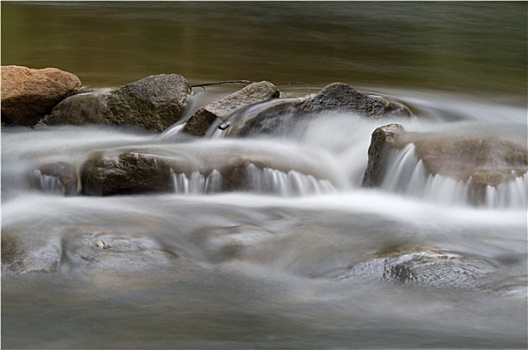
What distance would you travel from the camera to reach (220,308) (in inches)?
163

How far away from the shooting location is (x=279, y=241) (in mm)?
4992

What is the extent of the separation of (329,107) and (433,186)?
5.07 feet

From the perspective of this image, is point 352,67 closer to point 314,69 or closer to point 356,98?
point 314,69

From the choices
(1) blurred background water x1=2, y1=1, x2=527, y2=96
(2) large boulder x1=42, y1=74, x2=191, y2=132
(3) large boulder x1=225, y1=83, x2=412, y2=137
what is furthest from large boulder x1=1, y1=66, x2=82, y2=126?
(3) large boulder x1=225, y1=83, x2=412, y2=137

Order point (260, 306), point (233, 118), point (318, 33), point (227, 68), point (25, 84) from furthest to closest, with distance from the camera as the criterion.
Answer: point (318, 33)
point (227, 68)
point (25, 84)
point (233, 118)
point (260, 306)

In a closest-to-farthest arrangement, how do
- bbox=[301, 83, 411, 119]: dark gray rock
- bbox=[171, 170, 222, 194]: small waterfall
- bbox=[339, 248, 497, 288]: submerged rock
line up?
Result: bbox=[339, 248, 497, 288]: submerged rock < bbox=[171, 170, 222, 194]: small waterfall < bbox=[301, 83, 411, 119]: dark gray rock

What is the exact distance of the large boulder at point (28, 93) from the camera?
7.29m

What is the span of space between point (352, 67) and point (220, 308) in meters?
6.41

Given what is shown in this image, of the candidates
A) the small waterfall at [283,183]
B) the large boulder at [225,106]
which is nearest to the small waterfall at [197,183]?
the small waterfall at [283,183]

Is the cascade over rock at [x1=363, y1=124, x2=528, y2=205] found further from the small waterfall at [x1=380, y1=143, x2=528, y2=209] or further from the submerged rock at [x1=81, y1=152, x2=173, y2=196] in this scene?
the submerged rock at [x1=81, y1=152, x2=173, y2=196]

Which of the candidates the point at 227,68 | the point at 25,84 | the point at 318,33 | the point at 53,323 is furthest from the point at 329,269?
the point at 318,33

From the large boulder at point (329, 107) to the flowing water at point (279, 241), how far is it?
9 cm

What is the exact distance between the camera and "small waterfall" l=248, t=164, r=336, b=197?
6.00 metres

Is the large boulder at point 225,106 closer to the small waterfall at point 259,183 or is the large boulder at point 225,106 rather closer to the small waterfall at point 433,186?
the small waterfall at point 259,183
